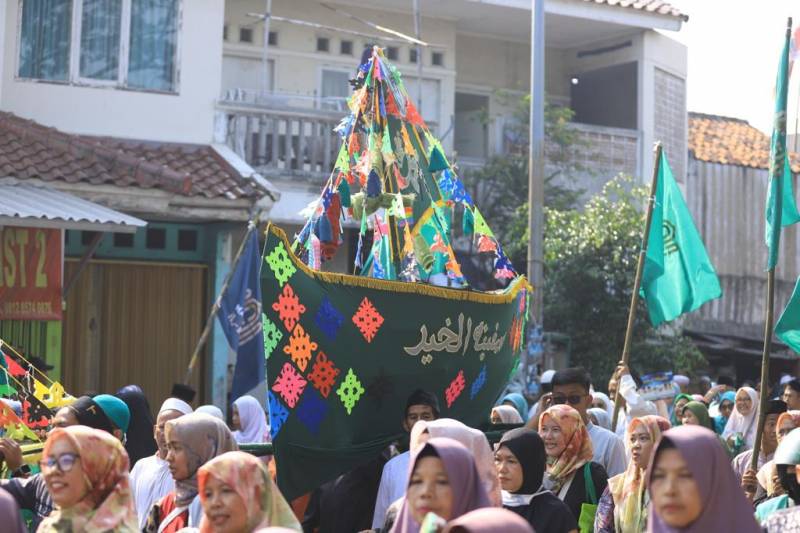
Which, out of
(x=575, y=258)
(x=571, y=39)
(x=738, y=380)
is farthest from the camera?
(x=738, y=380)

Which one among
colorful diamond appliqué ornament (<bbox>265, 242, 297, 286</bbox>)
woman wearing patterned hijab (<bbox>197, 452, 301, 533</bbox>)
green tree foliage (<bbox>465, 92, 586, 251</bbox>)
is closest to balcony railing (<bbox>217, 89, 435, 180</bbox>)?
green tree foliage (<bbox>465, 92, 586, 251</bbox>)

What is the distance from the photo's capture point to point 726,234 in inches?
886

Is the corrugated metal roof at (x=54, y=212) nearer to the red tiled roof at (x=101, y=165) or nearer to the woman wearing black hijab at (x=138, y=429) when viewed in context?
the red tiled roof at (x=101, y=165)

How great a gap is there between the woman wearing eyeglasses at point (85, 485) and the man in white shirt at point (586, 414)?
2.93 meters

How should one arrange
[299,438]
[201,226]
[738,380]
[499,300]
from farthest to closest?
1. [738,380]
2. [201,226]
3. [499,300]
4. [299,438]

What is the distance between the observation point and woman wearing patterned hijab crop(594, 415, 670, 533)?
6254 millimetres

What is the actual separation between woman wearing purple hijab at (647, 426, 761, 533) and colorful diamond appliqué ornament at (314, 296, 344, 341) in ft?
10.5

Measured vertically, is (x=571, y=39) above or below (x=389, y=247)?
above

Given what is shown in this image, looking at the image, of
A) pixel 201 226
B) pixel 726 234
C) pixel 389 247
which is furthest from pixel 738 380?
pixel 389 247

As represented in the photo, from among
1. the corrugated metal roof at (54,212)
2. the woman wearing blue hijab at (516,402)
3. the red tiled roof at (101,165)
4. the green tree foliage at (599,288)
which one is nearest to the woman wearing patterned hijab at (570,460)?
the woman wearing blue hijab at (516,402)

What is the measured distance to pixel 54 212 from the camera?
12.5 meters

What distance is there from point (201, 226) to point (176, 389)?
16.0ft

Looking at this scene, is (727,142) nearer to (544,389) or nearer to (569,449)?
(544,389)

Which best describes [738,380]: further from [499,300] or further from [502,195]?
[499,300]
